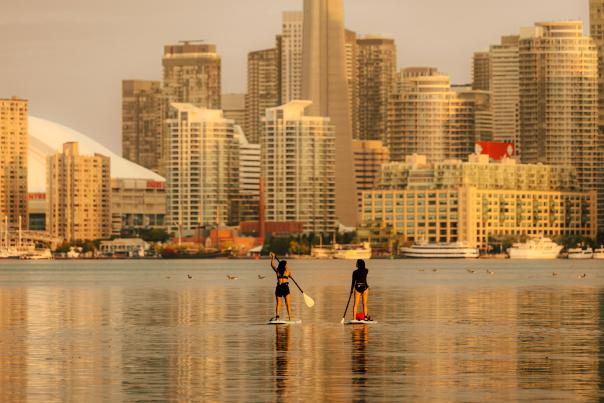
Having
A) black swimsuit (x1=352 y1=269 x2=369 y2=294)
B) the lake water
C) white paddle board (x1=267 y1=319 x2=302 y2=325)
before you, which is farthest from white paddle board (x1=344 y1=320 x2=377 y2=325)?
black swimsuit (x1=352 y1=269 x2=369 y2=294)

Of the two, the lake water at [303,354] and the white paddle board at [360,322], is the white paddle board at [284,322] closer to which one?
the lake water at [303,354]

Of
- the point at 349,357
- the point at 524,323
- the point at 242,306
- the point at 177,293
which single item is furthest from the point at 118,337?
the point at 177,293

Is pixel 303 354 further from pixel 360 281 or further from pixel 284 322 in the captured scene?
pixel 284 322

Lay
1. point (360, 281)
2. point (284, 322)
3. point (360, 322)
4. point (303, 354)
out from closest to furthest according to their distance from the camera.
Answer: point (303, 354) → point (360, 281) → point (360, 322) → point (284, 322)

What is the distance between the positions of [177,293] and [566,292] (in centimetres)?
2578

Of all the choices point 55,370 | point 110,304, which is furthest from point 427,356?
point 110,304

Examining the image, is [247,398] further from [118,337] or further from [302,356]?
[118,337]

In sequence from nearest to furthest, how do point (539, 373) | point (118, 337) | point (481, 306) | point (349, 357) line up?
point (539, 373) → point (349, 357) → point (118, 337) → point (481, 306)

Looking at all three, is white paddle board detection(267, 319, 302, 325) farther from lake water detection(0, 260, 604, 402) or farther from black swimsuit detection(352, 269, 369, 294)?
black swimsuit detection(352, 269, 369, 294)

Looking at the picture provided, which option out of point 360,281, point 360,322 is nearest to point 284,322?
point 360,322

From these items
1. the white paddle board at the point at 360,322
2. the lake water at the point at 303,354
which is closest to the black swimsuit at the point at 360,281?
the lake water at the point at 303,354

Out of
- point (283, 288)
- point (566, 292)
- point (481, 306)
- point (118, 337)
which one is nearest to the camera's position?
point (118, 337)

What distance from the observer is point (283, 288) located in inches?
2454

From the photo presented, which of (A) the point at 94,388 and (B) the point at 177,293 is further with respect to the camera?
(B) the point at 177,293
